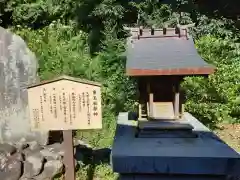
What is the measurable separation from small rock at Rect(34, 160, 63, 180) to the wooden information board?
1330 millimetres

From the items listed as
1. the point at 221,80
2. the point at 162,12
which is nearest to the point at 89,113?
the point at 221,80

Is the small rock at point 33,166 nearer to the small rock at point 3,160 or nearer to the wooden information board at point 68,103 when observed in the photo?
the small rock at point 3,160

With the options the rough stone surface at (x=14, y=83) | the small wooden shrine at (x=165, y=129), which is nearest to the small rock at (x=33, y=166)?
the rough stone surface at (x=14, y=83)

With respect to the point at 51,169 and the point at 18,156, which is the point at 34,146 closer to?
the point at 18,156

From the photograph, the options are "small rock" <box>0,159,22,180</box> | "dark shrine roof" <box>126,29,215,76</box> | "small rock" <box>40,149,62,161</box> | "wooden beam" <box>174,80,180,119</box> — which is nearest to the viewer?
"dark shrine roof" <box>126,29,215,76</box>

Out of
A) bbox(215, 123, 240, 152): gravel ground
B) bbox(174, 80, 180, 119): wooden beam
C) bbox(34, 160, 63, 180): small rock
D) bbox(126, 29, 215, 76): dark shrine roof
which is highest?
bbox(126, 29, 215, 76): dark shrine roof

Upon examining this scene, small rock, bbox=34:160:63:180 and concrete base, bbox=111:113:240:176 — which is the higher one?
concrete base, bbox=111:113:240:176

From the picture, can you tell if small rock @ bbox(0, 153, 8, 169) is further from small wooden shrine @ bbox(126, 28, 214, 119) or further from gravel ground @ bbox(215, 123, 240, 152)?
gravel ground @ bbox(215, 123, 240, 152)

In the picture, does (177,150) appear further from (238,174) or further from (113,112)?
(113,112)

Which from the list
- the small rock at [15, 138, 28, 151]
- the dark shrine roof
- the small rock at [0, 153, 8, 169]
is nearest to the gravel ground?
the dark shrine roof

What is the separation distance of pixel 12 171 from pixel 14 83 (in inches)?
52.8

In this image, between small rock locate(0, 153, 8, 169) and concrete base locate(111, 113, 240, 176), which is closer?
concrete base locate(111, 113, 240, 176)

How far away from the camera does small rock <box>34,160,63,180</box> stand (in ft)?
16.3

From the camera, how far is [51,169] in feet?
16.6
